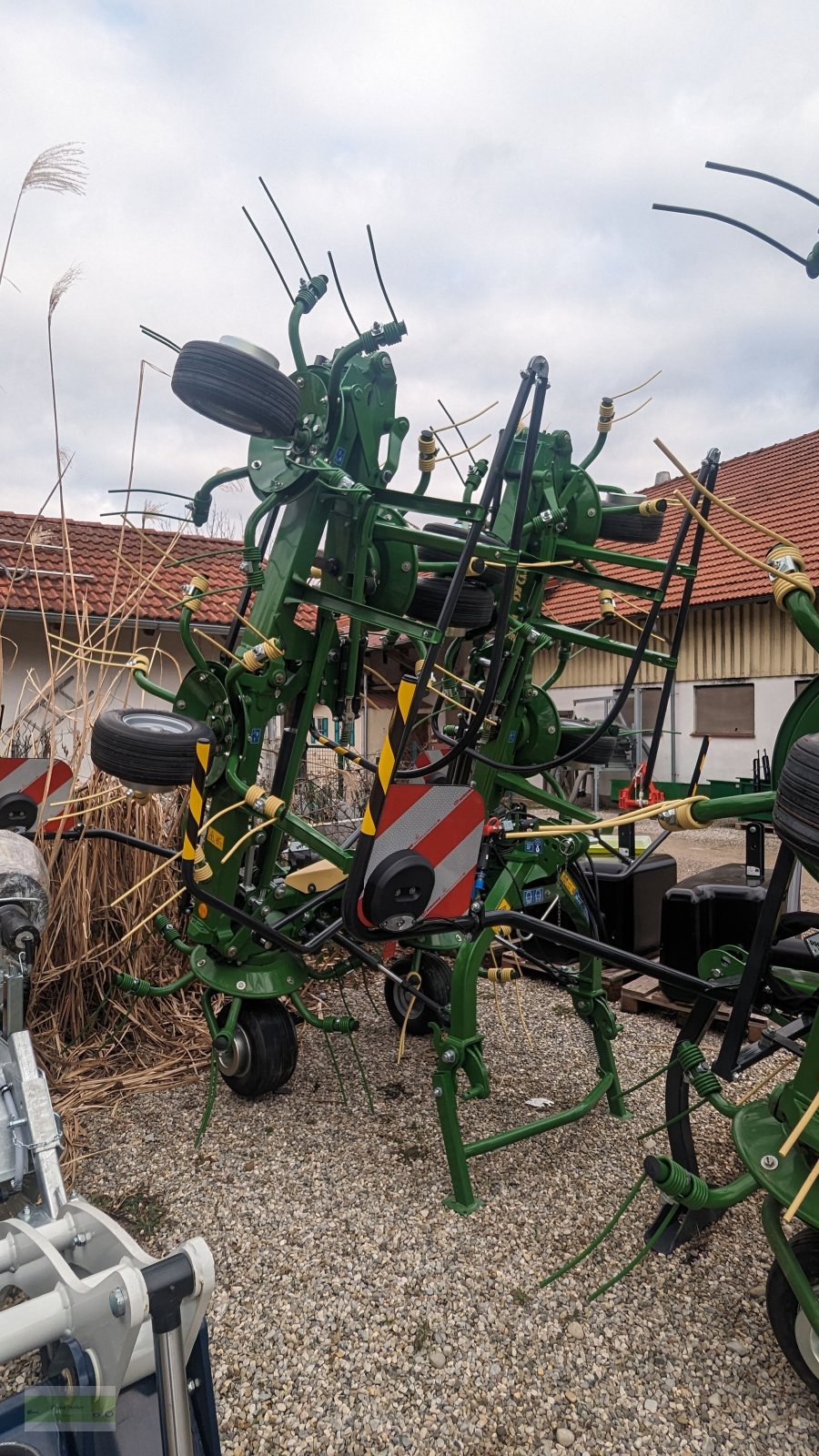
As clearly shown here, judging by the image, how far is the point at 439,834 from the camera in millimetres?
2199

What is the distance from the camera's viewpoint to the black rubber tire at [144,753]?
266 cm

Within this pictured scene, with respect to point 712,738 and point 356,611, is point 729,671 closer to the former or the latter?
point 712,738

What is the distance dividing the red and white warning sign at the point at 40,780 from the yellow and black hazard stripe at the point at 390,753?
1.47m

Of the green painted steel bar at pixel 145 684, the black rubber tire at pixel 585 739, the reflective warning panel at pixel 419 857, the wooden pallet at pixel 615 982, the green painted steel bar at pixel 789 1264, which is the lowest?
the wooden pallet at pixel 615 982

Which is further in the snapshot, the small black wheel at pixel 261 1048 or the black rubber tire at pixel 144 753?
the small black wheel at pixel 261 1048

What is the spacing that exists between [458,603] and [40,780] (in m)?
1.77

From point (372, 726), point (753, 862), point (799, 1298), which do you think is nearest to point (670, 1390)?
point (799, 1298)

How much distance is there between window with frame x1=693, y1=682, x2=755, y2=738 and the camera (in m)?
11.4

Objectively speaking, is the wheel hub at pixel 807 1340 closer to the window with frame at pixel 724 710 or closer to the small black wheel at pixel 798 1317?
the small black wheel at pixel 798 1317

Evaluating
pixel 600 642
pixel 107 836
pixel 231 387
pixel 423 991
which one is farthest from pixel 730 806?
pixel 107 836

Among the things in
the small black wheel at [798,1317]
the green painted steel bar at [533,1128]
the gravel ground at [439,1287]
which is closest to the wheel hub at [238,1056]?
the gravel ground at [439,1287]

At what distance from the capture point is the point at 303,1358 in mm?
1906

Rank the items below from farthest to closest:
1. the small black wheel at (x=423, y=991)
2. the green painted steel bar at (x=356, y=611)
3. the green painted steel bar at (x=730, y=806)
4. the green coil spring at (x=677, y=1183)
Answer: the small black wheel at (x=423, y=991), the green painted steel bar at (x=356, y=611), the green coil spring at (x=677, y=1183), the green painted steel bar at (x=730, y=806)

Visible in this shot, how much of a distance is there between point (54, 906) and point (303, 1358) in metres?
2.18
